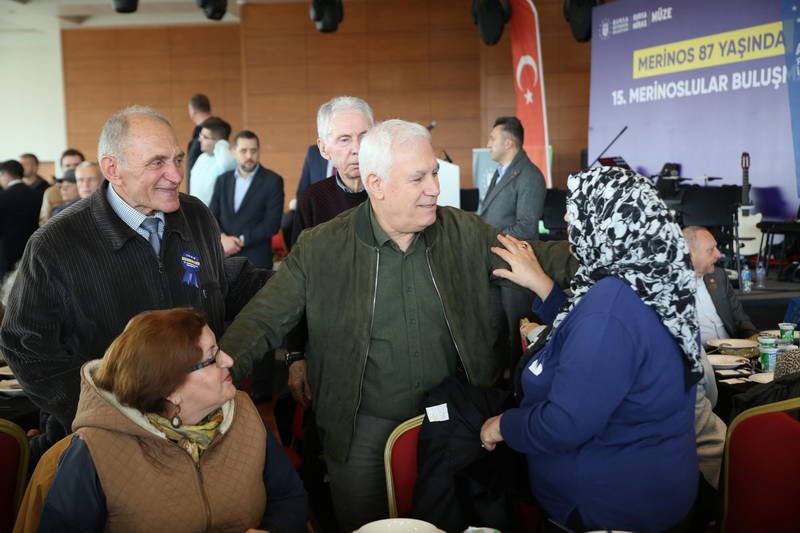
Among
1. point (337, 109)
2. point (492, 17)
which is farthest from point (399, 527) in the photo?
point (492, 17)

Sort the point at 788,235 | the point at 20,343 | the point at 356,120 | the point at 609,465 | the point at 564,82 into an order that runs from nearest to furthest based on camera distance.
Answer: the point at 609,465 → the point at 20,343 → the point at 356,120 → the point at 788,235 → the point at 564,82

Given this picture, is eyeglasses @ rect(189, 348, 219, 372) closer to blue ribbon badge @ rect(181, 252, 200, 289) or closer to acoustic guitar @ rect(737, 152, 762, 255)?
blue ribbon badge @ rect(181, 252, 200, 289)

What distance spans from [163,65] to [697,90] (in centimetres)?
1158

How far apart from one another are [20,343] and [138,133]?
65 centimetres

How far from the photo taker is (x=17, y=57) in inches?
710

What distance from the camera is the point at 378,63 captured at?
49.3 feet

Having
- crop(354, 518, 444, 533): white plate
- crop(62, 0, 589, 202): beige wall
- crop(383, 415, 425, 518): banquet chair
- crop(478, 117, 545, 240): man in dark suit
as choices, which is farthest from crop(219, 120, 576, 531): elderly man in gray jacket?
crop(62, 0, 589, 202): beige wall

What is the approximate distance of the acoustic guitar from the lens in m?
8.14

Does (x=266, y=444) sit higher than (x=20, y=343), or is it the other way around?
(x=20, y=343)

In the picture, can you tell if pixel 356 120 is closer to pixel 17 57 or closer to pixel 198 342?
pixel 198 342

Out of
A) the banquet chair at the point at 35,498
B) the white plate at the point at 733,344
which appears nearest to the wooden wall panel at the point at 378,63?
the white plate at the point at 733,344

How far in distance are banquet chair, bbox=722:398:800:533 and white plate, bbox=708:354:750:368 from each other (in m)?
1.39

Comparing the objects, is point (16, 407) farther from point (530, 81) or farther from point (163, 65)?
point (163, 65)

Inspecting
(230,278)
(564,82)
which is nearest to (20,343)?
(230,278)
